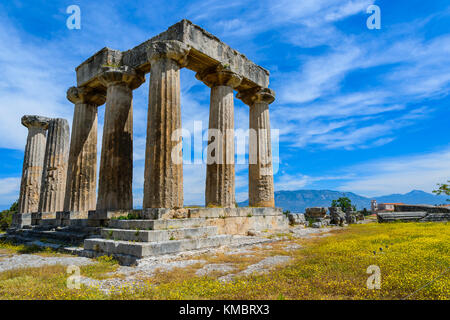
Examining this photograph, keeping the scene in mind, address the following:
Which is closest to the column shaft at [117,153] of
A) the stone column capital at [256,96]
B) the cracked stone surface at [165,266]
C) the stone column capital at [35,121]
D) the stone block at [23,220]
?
the cracked stone surface at [165,266]

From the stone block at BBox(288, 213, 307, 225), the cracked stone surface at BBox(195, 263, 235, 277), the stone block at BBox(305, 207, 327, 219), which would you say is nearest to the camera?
the cracked stone surface at BBox(195, 263, 235, 277)

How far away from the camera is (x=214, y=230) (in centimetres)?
1016

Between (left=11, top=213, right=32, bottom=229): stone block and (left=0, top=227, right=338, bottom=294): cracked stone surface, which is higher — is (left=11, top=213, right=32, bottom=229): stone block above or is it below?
above

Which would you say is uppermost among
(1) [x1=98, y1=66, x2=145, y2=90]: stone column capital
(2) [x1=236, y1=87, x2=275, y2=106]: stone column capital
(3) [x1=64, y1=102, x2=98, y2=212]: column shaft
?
(2) [x1=236, y1=87, x2=275, y2=106]: stone column capital

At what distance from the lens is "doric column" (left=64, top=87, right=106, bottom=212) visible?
14000 mm

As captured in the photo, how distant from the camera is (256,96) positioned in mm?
15828

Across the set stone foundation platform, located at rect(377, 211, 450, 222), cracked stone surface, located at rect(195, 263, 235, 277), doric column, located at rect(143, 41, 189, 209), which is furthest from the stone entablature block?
stone foundation platform, located at rect(377, 211, 450, 222)

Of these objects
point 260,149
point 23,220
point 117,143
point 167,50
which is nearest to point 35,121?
point 23,220

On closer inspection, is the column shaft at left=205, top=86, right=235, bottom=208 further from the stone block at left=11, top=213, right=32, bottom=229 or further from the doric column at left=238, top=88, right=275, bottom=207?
the stone block at left=11, top=213, right=32, bottom=229

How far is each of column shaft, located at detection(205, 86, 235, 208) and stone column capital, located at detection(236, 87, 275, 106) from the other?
272cm

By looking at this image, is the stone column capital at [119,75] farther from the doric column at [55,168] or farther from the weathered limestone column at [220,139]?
the doric column at [55,168]

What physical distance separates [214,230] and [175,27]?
7946mm

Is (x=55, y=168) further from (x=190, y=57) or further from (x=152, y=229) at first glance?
(x=152, y=229)

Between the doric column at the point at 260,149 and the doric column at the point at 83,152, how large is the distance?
800cm
